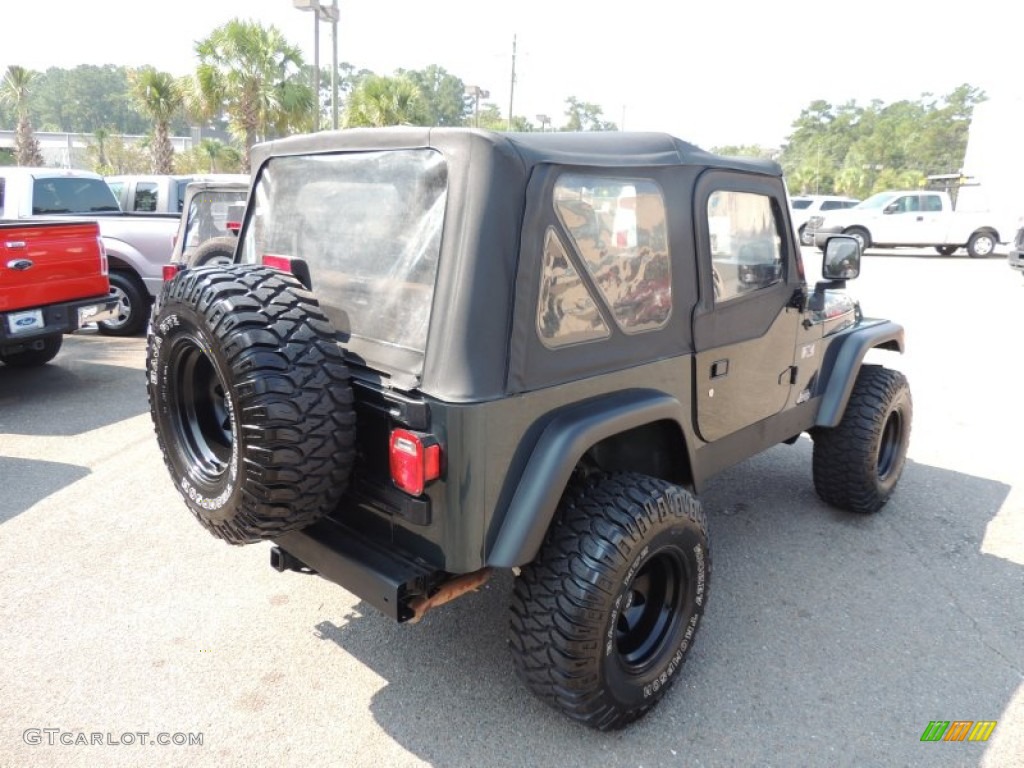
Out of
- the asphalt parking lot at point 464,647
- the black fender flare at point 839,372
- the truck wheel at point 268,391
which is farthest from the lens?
the black fender flare at point 839,372

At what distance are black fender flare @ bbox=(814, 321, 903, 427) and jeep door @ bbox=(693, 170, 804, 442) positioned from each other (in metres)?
0.44

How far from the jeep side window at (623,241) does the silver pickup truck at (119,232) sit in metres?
7.35

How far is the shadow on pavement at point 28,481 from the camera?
415 centimetres

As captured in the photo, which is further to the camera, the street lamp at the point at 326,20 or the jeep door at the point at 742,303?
→ the street lamp at the point at 326,20

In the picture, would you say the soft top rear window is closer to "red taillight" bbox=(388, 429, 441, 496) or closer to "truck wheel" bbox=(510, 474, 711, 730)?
"red taillight" bbox=(388, 429, 441, 496)

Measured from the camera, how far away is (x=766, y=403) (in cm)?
342

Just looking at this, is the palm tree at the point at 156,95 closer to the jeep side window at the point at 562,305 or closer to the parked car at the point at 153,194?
the parked car at the point at 153,194

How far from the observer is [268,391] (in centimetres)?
204

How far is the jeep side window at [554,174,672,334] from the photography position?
7.81ft

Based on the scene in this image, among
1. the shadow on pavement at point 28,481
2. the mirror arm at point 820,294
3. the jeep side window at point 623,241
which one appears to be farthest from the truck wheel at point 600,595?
the shadow on pavement at point 28,481

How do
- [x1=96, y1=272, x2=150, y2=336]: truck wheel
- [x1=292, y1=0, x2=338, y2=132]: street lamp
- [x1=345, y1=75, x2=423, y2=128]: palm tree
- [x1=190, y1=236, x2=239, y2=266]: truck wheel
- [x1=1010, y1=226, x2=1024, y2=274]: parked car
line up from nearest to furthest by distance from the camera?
1. [x1=190, y1=236, x2=239, y2=266]: truck wheel
2. [x1=96, y1=272, x2=150, y2=336]: truck wheel
3. [x1=292, y1=0, x2=338, y2=132]: street lamp
4. [x1=1010, y1=226, x2=1024, y2=274]: parked car
5. [x1=345, y1=75, x2=423, y2=128]: palm tree

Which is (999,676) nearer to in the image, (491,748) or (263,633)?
(491,748)

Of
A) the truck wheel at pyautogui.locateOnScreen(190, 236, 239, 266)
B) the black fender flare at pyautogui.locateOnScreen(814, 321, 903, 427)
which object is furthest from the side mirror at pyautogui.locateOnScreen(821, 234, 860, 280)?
the truck wheel at pyautogui.locateOnScreen(190, 236, 239, 266)

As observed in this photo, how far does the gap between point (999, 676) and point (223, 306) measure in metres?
3.14
